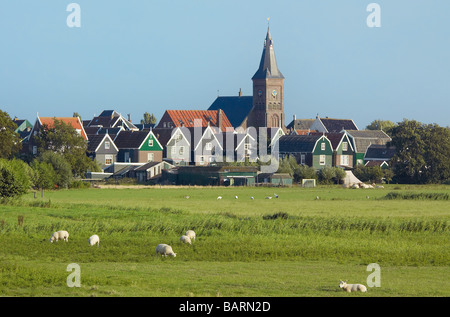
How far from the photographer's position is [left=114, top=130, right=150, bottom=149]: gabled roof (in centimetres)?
10650

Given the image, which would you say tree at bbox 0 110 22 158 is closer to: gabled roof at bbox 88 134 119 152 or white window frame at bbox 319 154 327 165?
gabled roof at bbox 88 134 119 152

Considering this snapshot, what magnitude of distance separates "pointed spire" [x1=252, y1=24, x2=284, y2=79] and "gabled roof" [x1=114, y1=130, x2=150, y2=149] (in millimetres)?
50033

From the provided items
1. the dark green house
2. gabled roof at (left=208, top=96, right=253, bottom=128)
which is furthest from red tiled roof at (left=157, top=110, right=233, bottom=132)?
the dark green house

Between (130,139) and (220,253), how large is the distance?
8029 cm

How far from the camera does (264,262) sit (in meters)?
27.3

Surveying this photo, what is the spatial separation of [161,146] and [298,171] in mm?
21523

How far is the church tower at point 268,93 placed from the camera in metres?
153

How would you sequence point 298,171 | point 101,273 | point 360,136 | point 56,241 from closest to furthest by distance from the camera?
point 101,273 < point 56,241 < point 298,171 < point 360,136

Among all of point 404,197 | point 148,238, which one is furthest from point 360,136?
point 148,238

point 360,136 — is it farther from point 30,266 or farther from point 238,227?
point 30,266

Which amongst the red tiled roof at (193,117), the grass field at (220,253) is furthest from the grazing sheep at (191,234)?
the red tiled roof at (193,117)

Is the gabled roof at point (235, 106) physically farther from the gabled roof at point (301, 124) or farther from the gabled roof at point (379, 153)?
the gabled roof at point (379, 153)

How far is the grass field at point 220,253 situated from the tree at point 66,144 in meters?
42.1

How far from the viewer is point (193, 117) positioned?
142 m
